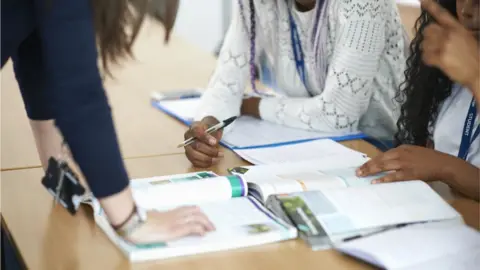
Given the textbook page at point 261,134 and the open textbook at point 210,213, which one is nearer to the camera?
the open textbook at point 210,213

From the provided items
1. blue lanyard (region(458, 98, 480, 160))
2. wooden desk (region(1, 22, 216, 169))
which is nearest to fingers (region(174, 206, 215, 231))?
wooden desk (region(1, 22, 216, 169))

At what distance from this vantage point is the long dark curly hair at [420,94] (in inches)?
57.9

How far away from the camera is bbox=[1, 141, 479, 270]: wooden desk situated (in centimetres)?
93

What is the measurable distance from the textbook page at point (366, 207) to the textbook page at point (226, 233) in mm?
43

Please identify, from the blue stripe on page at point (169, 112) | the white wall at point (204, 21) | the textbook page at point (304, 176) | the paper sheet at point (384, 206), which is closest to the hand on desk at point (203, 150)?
the textbook page at point (304, 176)

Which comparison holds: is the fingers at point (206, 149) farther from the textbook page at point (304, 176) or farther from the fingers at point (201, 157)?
the textbook page at point (304, 176)

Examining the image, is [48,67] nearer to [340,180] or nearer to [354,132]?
[340,180]

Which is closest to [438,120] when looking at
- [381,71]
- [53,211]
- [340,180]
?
[381,71]

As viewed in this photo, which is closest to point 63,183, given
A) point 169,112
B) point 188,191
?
point 188,191

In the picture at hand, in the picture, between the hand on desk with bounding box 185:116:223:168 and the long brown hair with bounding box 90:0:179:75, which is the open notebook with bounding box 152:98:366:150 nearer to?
the hand on desk with bounding box 185:116:223:168

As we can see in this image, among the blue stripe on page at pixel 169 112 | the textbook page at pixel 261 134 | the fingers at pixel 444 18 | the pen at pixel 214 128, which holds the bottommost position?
the textbook page at pixel 261 134

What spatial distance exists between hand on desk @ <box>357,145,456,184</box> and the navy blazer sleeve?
528mm

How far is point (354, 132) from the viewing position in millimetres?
1587

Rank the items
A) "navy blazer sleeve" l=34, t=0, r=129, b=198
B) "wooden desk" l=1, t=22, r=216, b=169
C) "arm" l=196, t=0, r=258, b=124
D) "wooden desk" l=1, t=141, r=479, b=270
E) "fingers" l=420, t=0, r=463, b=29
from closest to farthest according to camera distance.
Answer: "navy blazer sleeve" l=34, t=0, r=129, b=198, "wooden desk" l=1, t=141, r=479, b=270, "fingers" l=420, t=0, r=463, b=29, "wooden desk" l=1, t=22, r=216, b=169, "arm" l=196, t=0, r=258, b=124
